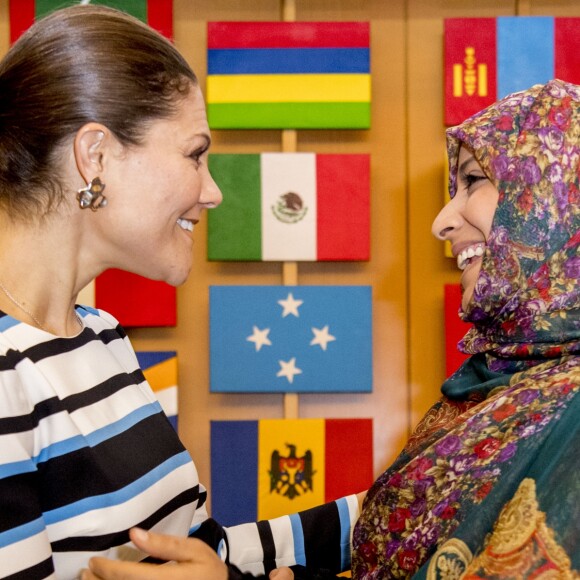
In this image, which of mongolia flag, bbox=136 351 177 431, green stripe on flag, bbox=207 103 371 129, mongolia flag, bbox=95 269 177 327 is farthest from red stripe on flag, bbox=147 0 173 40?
mongolia flag, bbox=136 351 177 431

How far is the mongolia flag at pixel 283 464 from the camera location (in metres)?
2.41

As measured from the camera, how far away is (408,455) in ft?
4.22

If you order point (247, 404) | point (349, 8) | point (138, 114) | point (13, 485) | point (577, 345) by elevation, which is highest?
point (349, 8)

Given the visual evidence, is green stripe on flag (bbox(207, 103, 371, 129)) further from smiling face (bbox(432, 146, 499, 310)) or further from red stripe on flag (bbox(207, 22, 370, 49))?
smiling face (bbox(432, 146, 499, 310))

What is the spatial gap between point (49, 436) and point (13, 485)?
9 cm

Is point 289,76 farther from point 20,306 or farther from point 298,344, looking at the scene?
point 20,306

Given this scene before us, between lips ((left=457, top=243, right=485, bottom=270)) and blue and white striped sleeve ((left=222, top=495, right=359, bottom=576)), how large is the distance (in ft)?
1.64

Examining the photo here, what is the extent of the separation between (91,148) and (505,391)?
0.72 metres

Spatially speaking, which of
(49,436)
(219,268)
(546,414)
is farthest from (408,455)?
(219,268)

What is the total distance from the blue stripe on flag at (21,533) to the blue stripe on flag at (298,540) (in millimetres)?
→ 604

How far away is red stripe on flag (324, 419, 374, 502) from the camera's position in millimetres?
2416

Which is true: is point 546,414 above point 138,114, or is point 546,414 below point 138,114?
below

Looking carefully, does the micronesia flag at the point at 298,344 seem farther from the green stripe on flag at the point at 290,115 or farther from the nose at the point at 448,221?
the nose at the point at 448,221

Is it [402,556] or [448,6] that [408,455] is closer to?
A: [402,556]
